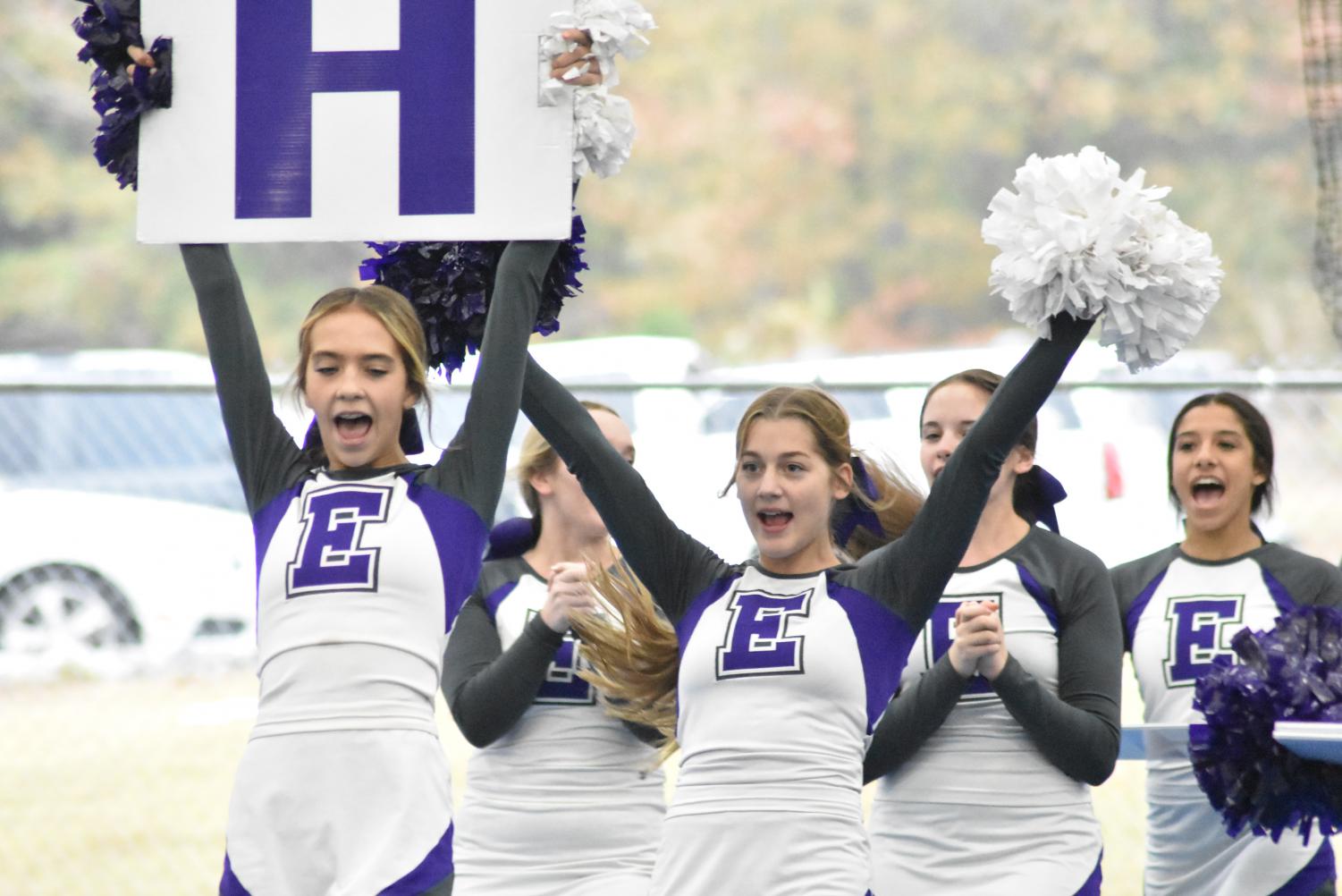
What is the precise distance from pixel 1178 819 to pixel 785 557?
1.39m

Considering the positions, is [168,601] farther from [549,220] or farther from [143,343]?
[143,343]

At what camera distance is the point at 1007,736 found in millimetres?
3516

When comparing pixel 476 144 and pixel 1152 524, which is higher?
pixel 476 144

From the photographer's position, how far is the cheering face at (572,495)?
405 cm

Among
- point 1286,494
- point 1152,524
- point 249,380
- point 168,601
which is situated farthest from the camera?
point 1286,494

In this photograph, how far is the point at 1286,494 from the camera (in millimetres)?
13938

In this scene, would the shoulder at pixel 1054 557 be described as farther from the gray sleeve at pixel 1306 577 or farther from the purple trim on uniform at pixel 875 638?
the gray sleeve at pixel 1306 577

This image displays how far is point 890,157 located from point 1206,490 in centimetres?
1606

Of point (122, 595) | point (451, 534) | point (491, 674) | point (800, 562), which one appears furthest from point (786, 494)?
point (122, 595)

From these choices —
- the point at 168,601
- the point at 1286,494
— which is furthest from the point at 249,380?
the point at 1286,494

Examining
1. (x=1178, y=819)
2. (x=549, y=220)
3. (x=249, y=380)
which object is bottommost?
(x=1178, y=819)

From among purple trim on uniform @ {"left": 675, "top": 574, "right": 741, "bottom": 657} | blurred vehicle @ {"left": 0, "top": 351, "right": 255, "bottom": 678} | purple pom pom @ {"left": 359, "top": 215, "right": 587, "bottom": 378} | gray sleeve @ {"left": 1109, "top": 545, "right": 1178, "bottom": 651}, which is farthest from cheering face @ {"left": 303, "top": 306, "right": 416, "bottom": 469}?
blurred vehicle @ {"left": 0, "top": 351, "right": 255, "bottom": 678}

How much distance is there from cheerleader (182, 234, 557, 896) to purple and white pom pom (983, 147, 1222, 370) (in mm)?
763

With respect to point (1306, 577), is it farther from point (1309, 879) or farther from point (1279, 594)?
point (1309, 879)
